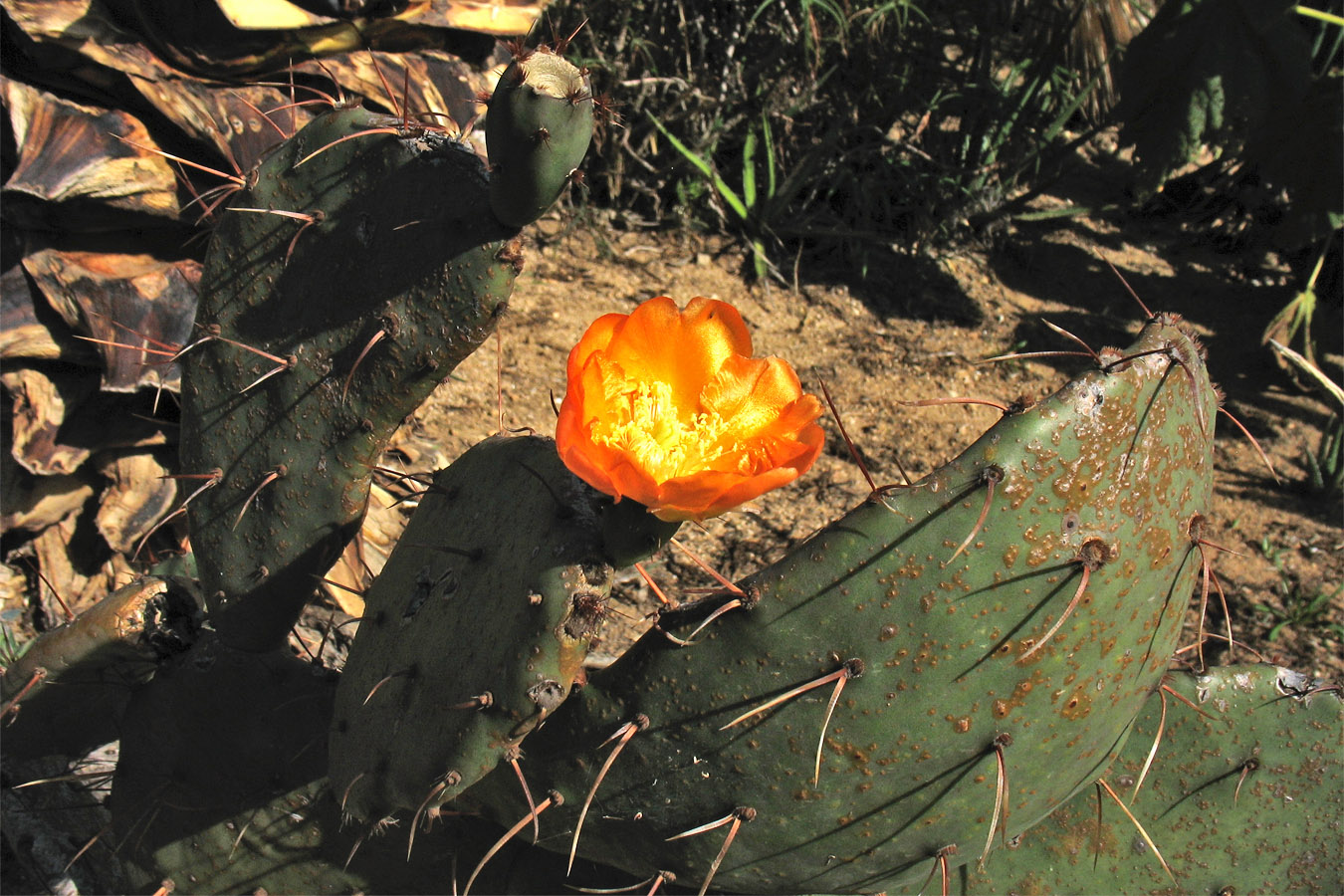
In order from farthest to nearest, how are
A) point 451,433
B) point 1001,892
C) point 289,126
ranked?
point 451,433 → point 289,126 → point 1001,892

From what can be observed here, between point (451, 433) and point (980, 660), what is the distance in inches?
72.2

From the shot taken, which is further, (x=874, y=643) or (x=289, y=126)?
(x=289, y=126)

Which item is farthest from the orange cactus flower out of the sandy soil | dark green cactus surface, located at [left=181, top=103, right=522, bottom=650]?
the sandy soil

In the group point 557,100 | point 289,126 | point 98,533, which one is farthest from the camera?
point 98,533

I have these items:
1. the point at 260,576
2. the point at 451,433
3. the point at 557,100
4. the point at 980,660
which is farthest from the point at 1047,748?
the point at 451,433

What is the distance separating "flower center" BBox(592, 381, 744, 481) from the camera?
3.20 feet

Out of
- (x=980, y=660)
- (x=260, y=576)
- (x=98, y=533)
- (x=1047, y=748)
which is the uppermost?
(x=980, y=660)

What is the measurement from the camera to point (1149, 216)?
3.80 metres

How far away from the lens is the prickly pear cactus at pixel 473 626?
101cm

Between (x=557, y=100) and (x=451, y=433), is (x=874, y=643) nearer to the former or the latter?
(x=557, y=100)

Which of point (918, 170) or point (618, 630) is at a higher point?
point (918, 170)

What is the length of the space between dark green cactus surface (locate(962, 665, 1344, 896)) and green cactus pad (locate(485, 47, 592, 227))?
104 cm

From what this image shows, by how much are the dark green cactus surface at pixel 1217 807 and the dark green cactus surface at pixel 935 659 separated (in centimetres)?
32

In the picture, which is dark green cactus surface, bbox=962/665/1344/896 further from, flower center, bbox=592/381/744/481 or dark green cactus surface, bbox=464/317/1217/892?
flower center, bbox=592/381/744/481
